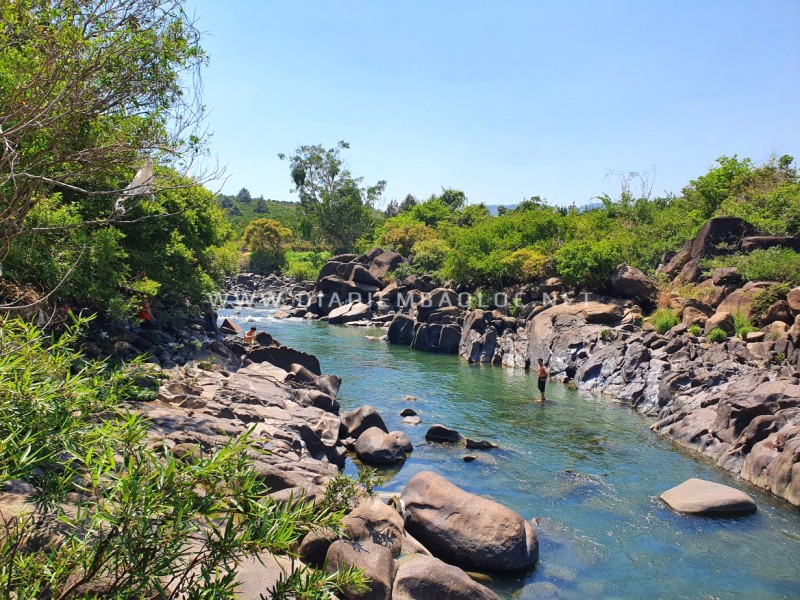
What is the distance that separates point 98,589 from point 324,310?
4403 cm

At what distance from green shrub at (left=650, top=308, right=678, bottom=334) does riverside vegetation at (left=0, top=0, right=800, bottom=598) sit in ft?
0.29

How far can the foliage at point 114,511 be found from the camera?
4484 millimetres

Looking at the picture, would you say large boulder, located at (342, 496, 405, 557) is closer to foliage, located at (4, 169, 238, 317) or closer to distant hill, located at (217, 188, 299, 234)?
foliage, located at (4, 169, 238, 317)

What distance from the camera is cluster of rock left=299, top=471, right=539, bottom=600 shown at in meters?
8.46

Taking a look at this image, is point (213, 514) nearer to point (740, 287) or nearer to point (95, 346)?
point (95, 346)

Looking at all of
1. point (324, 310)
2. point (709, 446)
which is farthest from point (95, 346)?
point (324, 310)

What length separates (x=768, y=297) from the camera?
23.4 meters

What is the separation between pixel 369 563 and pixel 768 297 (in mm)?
21221

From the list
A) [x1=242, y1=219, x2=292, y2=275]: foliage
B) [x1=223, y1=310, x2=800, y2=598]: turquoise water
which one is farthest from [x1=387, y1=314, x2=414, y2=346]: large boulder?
[x1=242, y1=219, x2=292, y2=275]: foliage

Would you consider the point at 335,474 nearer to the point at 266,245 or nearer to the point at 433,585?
the point at 433,585

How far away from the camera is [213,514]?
4.82 m

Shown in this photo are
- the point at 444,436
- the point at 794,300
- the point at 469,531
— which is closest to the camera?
the point at 469,531

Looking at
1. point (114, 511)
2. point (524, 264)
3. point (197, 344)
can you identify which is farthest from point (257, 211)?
point (114, 511)

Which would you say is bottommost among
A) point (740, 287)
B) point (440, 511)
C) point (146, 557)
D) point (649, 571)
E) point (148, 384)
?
point (649, 571)
